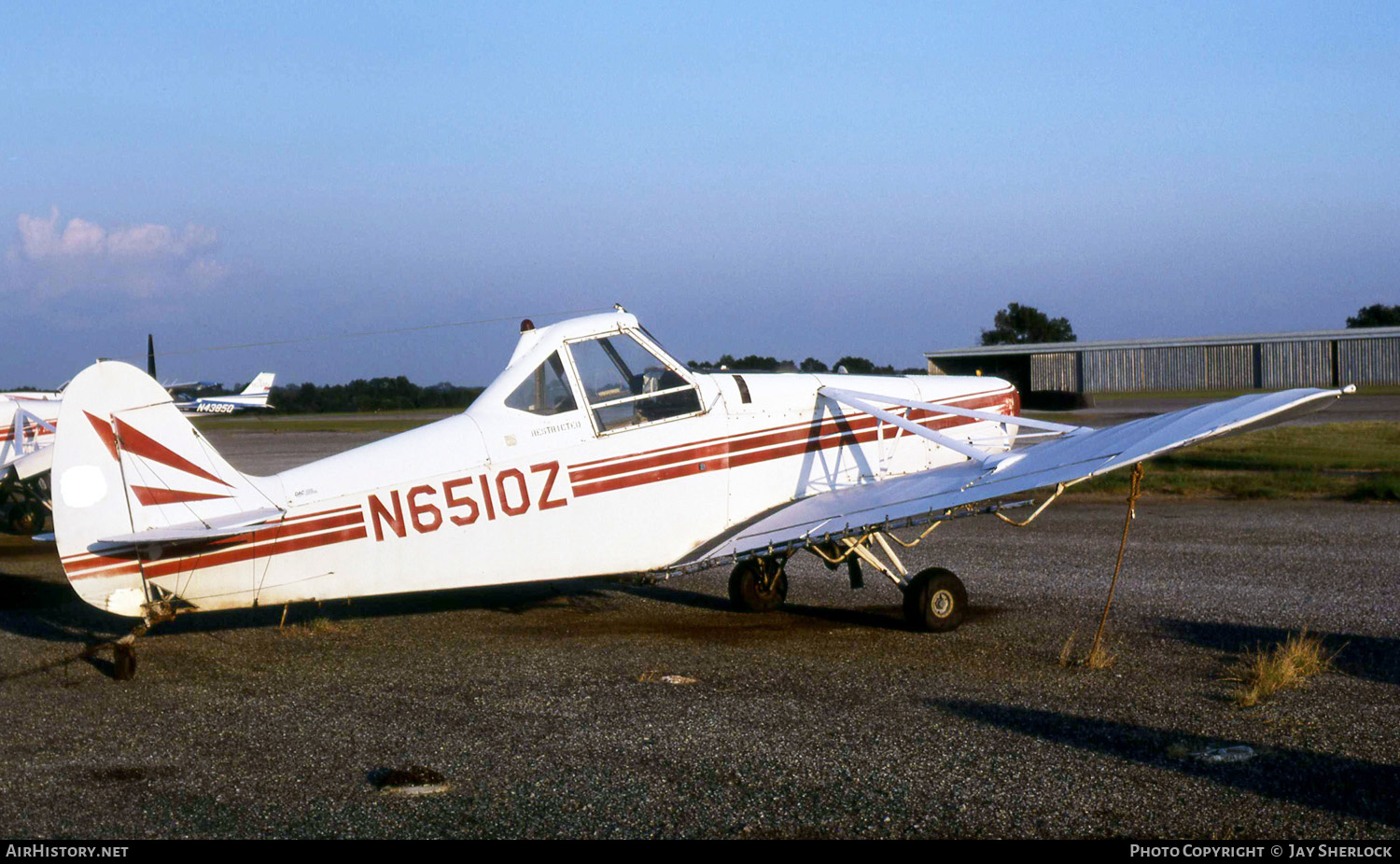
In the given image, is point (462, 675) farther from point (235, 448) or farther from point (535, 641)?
point (235, 448)

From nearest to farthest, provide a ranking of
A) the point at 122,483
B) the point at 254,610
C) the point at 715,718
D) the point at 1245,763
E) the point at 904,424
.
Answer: the point at 1245,763
the point at 715,718
the point at 122,483
the point at 904,424
the point at 254,610

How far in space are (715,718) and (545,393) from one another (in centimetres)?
293

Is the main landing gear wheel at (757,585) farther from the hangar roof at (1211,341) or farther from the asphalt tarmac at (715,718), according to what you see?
the hangar roof at (1211,341)

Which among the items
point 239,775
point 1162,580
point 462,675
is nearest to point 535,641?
point 462,675

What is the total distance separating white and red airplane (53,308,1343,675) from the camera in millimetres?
7102

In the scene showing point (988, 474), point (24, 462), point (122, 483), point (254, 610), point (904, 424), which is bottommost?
point (254, 610)

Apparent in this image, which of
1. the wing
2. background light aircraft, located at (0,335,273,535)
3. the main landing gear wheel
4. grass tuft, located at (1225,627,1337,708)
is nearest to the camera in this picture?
grass tuft, located at (1225,627,1337,708)

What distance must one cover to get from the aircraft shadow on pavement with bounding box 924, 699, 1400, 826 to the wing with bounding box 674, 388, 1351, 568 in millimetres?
1823

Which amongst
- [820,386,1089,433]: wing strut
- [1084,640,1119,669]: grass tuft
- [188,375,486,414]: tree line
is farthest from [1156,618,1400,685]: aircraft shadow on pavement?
[188,375,486,414]: tree line

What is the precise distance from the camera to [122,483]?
7090 mm

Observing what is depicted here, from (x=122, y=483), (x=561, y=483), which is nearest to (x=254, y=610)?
(x=122, y=483)

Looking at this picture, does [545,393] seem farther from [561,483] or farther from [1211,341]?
[1211,341]

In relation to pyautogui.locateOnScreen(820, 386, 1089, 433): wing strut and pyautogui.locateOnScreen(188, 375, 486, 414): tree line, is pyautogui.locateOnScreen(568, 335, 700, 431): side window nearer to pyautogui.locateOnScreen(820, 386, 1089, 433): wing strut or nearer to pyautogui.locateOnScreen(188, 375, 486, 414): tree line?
pyautogui.locateOnScreen(820, 386, 1089, 433): wing strut

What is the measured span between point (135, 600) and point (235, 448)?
32.3m
